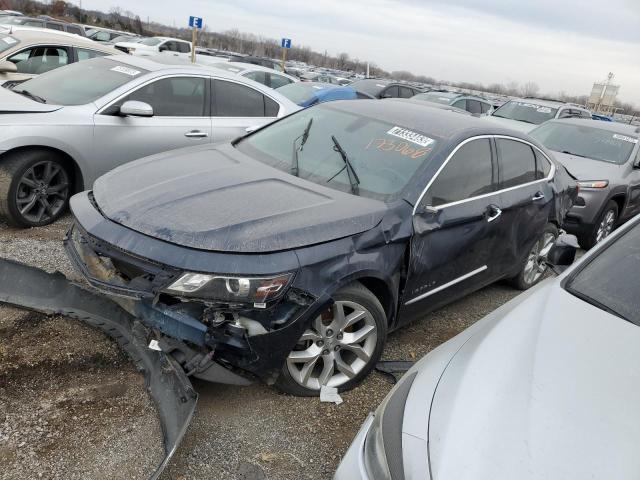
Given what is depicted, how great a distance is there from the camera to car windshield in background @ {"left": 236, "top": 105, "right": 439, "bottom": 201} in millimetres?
3471

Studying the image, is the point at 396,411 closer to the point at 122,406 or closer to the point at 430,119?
the point at 122,406

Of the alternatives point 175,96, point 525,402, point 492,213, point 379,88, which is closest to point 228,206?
point 525,402

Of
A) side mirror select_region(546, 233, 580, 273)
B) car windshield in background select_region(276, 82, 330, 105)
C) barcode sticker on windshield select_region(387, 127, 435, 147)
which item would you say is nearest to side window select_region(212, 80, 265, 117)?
barcode sticker on windshield select_region(387, 127, 435, 147)

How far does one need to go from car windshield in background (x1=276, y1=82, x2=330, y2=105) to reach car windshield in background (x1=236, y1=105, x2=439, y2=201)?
7.08 m

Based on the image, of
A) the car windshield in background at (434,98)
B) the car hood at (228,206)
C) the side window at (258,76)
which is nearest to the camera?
the car hood at (228,206)

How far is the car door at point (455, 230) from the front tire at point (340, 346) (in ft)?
1.20

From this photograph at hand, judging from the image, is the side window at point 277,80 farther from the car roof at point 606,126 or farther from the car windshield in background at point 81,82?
the car windshield in background at point 81,82

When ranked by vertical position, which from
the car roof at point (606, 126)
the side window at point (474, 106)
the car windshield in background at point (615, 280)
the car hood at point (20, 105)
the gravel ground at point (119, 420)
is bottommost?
the gravel ground at point (119, 420)

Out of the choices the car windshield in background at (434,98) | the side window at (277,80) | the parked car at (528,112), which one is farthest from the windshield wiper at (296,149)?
the car windshield in background at (434,98)

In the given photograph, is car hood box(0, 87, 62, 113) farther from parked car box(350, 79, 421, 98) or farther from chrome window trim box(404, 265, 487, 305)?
parked car box(350, 79, 421, 98)

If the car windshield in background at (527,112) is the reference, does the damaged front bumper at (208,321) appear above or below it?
below

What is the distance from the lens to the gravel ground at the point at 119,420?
2.50m

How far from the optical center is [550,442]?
166 centimetres

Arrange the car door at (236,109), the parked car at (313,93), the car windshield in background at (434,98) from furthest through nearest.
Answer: the car windshield in background at (434,98)
the parked car at (313,93)
the car door at (236,109)
